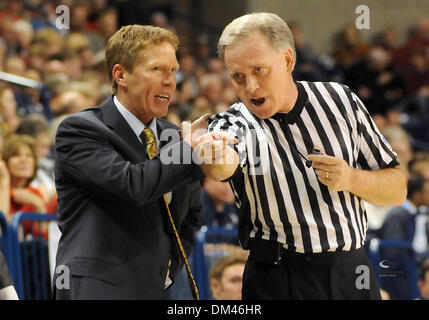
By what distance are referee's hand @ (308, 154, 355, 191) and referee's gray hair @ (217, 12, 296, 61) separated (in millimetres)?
442

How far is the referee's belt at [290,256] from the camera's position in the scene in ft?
8.68

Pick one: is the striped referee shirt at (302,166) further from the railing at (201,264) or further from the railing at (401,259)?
the railing at (401,259)

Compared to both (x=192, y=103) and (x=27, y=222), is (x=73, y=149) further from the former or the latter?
(x=192, y=103)

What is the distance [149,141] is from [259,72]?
1.63ft

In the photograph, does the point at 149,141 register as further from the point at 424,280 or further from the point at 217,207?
the point at 424,280

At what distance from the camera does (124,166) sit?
252cm

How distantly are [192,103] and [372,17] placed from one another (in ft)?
16.0

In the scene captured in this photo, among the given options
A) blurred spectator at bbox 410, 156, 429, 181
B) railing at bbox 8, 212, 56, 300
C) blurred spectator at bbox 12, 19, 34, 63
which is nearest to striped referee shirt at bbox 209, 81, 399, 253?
railing at bbox 8, 212, 56, 300

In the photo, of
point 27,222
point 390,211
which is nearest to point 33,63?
point 27,222

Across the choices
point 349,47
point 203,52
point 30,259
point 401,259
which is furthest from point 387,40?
point 30,259

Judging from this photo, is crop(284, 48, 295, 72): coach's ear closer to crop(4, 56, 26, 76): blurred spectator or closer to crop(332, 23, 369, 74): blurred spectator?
crop(4, 56, 26, 76): blurred spectator

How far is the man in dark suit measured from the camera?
2.53 metres

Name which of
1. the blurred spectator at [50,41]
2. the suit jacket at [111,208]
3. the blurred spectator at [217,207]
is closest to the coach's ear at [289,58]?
the suit jacket at [111,208]

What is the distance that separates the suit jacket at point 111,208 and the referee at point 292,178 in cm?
28
